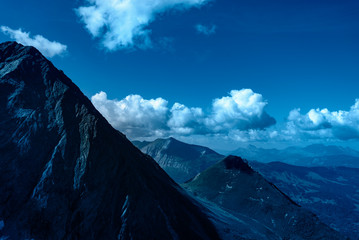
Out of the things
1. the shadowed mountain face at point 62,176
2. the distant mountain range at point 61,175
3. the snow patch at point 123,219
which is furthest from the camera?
the snow patch at point 123,219

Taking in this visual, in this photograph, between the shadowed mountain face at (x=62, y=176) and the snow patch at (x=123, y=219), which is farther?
the snow patch at (x=123, y=219)

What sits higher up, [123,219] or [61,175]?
[61,175]

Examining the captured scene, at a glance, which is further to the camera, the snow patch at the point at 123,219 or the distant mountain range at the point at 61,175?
the snow patch at the point at 123,219

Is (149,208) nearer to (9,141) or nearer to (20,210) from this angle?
(20,210)

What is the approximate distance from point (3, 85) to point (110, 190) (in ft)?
192

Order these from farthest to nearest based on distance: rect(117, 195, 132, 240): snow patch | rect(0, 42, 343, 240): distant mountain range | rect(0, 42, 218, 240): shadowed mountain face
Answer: rect(117, 195, 132, 240): snow patch < rect(0, 42, 343, 240): distant mountain range < rect(0, 42, 218, 240): shadowed mountain face

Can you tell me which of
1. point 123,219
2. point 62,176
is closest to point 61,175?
point 62,176

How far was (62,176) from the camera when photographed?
73.8 m

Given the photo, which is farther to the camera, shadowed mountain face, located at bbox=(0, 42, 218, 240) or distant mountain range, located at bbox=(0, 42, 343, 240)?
distant mountain range, located at bbox=(0, 42, 343, 240)

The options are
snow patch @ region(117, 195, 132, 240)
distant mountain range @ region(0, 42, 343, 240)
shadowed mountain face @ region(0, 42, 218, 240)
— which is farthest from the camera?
snow patch @ region(117, 195, 132, 240)

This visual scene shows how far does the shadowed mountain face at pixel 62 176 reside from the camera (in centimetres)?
6512

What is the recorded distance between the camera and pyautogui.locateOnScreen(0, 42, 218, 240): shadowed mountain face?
65.1 meters

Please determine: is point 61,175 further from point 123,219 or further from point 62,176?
point 123,219

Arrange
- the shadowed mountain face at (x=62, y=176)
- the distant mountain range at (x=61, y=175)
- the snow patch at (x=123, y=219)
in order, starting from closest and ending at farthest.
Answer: the shadowed mountain face at (x=62, y=176)
the distant mountain range at (x=61, y=175)
the snow patch at (x=123, y=219)
